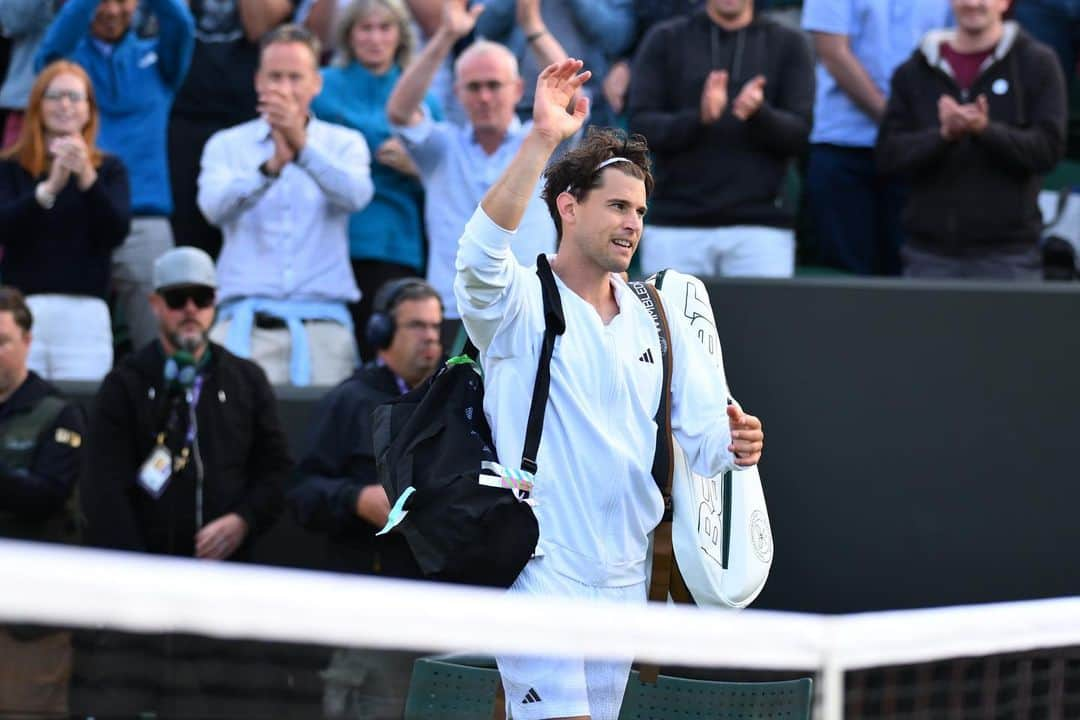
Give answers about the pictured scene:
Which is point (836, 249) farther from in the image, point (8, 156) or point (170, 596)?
point (170, 596)

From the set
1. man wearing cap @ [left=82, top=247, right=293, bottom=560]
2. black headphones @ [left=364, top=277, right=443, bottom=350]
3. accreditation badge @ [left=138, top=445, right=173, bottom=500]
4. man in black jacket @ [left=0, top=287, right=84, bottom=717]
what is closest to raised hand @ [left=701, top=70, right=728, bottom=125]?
black headphones @ [left=364, top=277, right=443, bottom=350]

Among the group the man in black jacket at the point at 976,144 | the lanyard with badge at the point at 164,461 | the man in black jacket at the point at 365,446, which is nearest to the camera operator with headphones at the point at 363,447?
the man in black jacket at the point at 365,446

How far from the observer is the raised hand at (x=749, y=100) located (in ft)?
29.0

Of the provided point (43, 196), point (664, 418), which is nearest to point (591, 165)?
point (664, 418)

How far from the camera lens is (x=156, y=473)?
7.69 meters

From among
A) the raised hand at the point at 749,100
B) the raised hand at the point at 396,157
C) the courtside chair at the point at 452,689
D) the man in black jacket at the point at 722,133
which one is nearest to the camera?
the courtside chair at the point at 452,689

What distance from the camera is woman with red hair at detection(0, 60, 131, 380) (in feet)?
28.7

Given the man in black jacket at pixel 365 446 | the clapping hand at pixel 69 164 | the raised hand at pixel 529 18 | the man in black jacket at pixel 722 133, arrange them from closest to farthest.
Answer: the man in black jacket at pixel 365 446
the clapping hand at pixel 69 164
the man in black jacket at pixel 722 133
the raised hand at pixel 529 18

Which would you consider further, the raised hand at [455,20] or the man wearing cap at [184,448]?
the raised hand at [455,20]

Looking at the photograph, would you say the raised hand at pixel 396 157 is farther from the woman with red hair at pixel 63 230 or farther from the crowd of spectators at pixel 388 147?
the woman with red hair at pixel 63 230

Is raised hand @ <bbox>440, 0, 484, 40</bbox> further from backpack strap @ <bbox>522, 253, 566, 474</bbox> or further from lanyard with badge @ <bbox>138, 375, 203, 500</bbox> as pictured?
backpack strap @ <bbox>522, 253, 566, 474</bbox>

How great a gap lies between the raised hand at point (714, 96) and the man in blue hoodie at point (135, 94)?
8.59ft

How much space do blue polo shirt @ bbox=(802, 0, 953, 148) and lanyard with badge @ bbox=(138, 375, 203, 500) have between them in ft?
12.3

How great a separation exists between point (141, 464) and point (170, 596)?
475 cm
